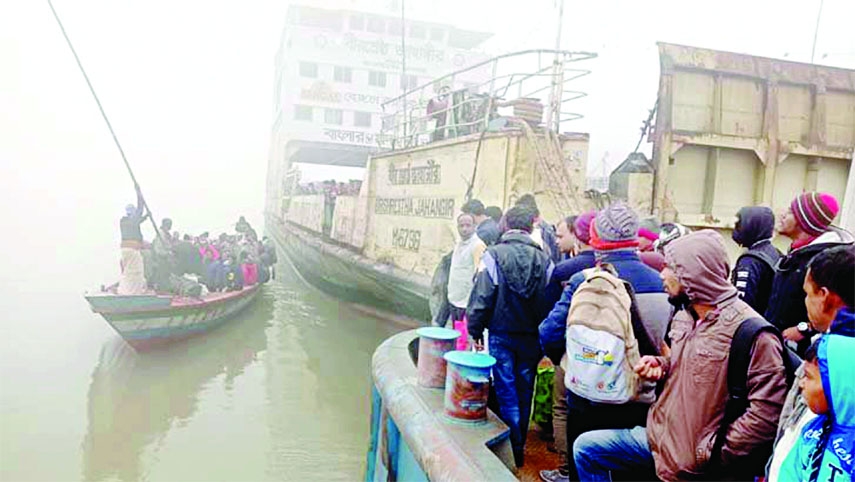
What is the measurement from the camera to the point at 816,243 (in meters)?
2.57

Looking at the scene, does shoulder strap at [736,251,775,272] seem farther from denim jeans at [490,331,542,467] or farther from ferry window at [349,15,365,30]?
ferry window at [349,15,365,30]

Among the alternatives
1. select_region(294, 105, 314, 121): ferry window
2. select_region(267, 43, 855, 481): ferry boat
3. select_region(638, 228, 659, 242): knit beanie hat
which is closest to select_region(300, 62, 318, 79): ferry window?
select_region(294, 105, 314, 121): ferry window

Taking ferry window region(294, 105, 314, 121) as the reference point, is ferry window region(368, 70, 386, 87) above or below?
above

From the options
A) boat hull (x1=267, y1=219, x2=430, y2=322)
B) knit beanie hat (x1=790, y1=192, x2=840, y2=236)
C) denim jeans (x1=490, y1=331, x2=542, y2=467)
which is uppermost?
knit beanie hat (x1=790, y1=192, x2=840, y2=236)

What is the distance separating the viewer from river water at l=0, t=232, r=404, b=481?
21.1 ft

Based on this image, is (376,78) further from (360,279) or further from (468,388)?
(468,388)

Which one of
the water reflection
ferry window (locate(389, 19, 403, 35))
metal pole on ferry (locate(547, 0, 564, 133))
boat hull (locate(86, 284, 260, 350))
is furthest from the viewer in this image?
ferry window (locate(389, 19, 403, 35))

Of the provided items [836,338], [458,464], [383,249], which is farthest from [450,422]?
[383,249]

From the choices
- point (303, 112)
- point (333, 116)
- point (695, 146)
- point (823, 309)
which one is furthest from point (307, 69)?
point (823, 309)

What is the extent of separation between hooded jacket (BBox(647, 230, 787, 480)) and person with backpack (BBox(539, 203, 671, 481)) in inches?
10.0

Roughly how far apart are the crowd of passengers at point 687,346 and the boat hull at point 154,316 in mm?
7093

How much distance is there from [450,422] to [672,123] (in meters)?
5.13

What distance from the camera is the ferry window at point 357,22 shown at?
23555 mm

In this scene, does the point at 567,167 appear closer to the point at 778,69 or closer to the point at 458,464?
the point at 778,69
